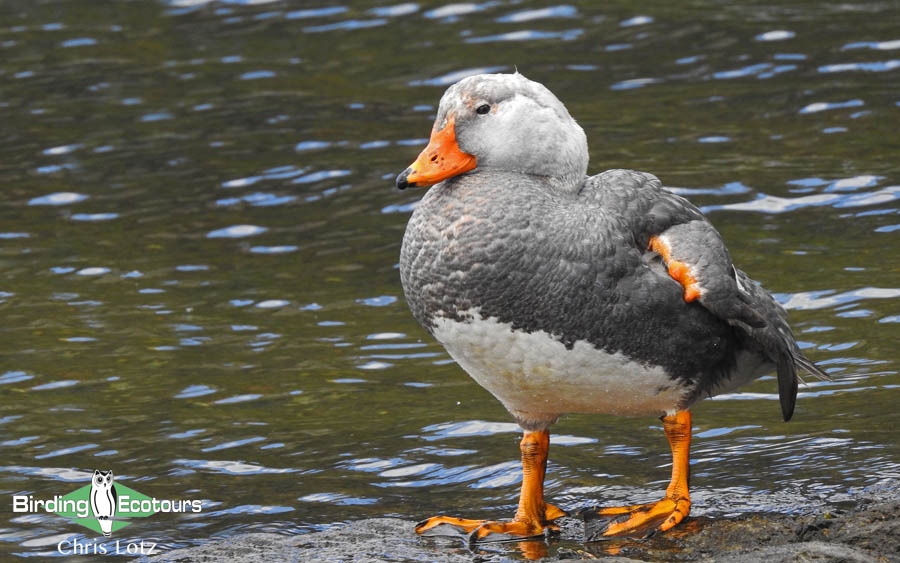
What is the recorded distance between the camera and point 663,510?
229 inches

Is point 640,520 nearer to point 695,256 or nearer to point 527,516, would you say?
point 527,516

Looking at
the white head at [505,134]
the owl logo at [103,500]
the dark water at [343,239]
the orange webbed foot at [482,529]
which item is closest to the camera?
the white head at [505,134]

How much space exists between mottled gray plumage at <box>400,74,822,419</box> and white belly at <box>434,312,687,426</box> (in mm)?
44

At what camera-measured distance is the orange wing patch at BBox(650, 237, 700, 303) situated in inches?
219

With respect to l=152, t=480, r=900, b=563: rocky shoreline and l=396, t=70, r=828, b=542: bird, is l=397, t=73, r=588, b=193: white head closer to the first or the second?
l=396, t=70, r=828, b=542: bird

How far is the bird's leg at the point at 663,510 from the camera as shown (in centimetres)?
578

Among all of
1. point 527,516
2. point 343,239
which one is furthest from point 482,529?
point 343,239

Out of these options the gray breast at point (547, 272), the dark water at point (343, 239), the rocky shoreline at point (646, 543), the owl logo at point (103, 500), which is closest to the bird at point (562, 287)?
the gray breast at point (547, 272)

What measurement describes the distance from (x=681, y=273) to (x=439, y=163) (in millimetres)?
1094

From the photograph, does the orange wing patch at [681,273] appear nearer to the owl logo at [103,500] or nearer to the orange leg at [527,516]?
the orange leg at [527,516]

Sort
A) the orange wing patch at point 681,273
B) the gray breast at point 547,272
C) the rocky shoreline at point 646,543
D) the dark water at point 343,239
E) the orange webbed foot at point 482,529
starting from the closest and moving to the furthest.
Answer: the rocky shoreline at point 646,543 → the gray breast at point 547,272 → the orange wing patch at point 681,273 → the orange webbed foot at point 482,529 → the dark water at point 343,239

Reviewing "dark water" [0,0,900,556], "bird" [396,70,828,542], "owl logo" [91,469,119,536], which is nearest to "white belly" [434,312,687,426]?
"bird" [396,70,828,542]

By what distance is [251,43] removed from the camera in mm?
15578

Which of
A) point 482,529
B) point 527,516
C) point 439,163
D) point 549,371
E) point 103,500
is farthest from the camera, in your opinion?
point 103,500
